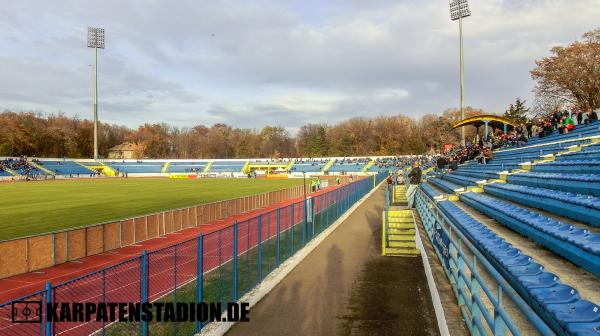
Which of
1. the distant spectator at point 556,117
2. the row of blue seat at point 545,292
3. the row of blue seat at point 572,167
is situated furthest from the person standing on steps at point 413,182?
the row of blue seat at point 545,292

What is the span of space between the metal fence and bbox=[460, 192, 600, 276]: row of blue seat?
19.3ft

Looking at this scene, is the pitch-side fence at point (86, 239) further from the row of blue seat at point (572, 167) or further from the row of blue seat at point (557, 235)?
the row of blue seat at point (572, 167)

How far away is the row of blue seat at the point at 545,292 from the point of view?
133 inches

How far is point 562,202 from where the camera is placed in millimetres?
8828

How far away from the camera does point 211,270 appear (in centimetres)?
1060

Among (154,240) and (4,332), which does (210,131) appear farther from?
(4,332)

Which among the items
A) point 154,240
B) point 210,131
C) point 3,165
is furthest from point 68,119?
point 154,240

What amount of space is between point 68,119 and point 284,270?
5199 inches

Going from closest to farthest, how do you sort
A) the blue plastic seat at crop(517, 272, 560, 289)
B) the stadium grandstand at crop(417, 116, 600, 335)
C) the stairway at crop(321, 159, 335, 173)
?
the stadium grandstand at crop(417, 116, 600, 335) → the blue plastic seat at crop(517, 272, 560, 289) → the stairway at crop(321, 159, 335, 173)

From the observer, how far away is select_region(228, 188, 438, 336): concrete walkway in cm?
764

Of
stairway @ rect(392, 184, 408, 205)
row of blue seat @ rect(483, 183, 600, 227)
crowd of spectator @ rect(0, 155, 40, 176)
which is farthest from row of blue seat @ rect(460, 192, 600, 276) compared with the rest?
crowd of spectator @ rect(0, 155, 40, 176)

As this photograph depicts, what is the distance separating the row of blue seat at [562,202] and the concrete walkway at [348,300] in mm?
3221

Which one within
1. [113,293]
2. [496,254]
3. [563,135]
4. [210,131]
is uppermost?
[210,131]

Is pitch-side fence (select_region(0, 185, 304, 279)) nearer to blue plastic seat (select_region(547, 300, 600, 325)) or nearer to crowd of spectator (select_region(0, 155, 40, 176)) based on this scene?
blue plastic seat (select_region(547, 300, 600, 325))
